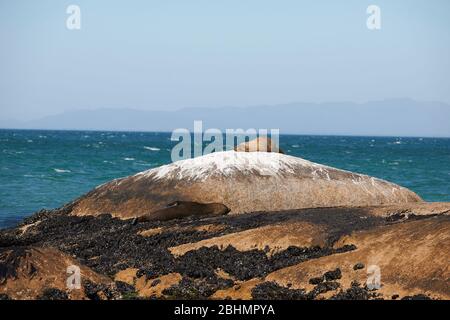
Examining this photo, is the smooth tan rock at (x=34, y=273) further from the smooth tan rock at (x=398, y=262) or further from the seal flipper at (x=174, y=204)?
the seal flipper at (x=174, y=204)

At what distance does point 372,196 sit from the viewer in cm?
2389

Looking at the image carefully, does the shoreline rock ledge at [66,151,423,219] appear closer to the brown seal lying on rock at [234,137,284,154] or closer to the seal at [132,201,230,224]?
the seal at [132,201,230,224]

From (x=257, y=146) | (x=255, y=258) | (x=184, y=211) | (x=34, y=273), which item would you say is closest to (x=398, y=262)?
(x=255, y=258)

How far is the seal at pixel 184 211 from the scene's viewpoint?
21609 mm

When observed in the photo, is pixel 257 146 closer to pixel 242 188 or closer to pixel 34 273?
pixel 242 188

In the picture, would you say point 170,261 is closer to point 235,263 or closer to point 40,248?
point 235,263

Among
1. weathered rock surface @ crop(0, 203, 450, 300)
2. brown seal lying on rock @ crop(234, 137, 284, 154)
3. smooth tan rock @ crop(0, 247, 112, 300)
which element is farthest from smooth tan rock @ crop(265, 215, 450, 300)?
brown seal lying on rock @ crop(234, 137, 284, 154)

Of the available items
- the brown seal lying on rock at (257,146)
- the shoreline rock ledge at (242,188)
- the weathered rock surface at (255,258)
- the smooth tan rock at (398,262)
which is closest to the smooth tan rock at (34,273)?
the weathered rock surface at (255,258)

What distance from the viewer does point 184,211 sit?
21844 millimetres

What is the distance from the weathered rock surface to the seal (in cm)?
103

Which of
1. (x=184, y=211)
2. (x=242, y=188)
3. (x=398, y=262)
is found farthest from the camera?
(x=242, y=188)

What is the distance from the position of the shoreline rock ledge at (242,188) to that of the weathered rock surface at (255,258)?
8.80 feet

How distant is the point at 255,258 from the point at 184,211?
5897 mm
